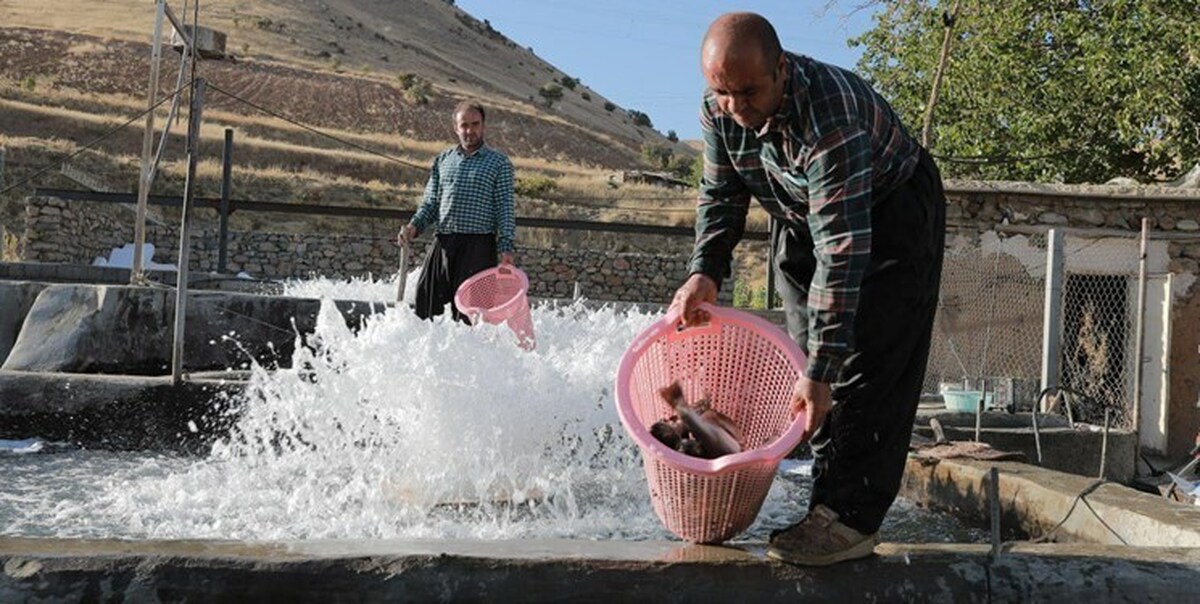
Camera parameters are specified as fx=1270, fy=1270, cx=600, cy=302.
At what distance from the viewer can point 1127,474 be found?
8406 millimetres

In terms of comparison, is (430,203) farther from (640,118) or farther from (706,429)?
(640,118)

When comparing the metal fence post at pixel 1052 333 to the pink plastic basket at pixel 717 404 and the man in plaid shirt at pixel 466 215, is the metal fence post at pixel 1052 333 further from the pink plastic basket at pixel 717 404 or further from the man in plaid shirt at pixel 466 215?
the pink plastic basket at pixel 717 404

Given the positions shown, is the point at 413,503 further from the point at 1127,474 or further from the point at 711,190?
the point at 1127,474

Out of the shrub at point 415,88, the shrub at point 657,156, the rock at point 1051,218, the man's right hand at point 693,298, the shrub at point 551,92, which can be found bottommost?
the man's right hand at point 693,298

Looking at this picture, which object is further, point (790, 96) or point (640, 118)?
point (640, 118)

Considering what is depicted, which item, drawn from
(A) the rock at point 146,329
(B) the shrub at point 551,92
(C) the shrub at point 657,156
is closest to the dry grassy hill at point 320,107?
(C) the shrub at point 657,156

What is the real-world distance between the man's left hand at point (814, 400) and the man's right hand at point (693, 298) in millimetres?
507

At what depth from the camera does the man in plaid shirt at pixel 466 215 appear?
6973 millimetres

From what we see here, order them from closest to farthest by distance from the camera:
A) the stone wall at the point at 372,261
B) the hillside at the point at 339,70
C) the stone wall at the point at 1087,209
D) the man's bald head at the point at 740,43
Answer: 1. the man's bald head at the point at 740,43
2. the stone wall at the point at 1087,209
3. the stone wall at the point at 372,261
4. the hillside at the point at 339,70

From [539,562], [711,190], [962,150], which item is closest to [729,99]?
[711,190]

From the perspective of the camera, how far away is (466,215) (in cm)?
700

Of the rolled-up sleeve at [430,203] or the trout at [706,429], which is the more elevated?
the rolled-up sleeve at [430,203]

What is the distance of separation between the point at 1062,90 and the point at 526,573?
55.6ft

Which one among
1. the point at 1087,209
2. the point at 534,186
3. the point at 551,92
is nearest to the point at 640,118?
the point at 551,92
